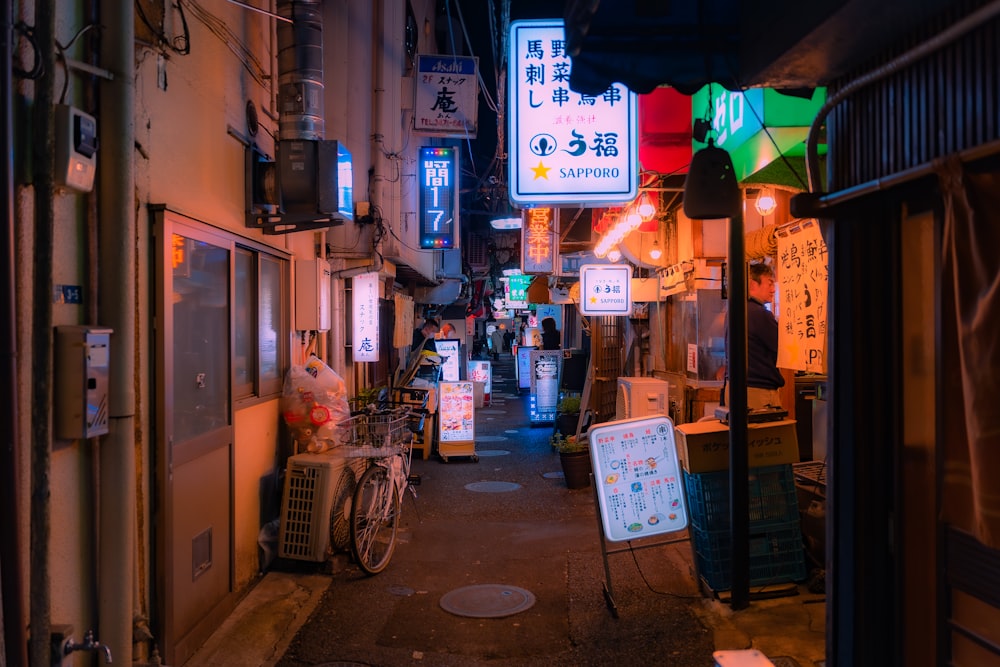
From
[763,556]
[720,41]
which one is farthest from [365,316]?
[720,41]

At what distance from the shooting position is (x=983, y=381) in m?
2.60

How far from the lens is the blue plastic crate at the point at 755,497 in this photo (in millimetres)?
6602

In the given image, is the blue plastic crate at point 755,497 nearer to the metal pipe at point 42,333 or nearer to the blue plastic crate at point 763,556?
the blue plastic crate at point 763,556

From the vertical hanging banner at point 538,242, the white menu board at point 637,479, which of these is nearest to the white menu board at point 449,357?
the vertical hanging banner at point 538,242

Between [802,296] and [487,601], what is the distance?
14.2 feet

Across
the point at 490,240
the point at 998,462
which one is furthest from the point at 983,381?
the point at 490,240

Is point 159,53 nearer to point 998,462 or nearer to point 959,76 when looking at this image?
point 959,76

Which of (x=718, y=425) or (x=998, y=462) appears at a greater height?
(x=998, y=462)

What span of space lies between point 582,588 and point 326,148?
5189 millimetres

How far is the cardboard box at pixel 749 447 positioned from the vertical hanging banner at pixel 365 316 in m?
6.37

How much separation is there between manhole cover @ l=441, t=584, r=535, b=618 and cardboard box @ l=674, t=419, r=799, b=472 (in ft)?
7.05

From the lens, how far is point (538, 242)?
17.0 meters

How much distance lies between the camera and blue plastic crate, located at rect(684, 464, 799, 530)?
6.60 meters

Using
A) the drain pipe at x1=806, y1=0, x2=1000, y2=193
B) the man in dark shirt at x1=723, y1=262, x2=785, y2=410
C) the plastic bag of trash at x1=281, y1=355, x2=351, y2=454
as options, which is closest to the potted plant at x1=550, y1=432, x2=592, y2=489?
the man in dark shirt at x1=723, y1=262, x2=785, y2=410
